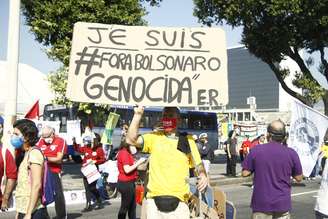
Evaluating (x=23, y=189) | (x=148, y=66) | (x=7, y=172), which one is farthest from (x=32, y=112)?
(x=148, y=66)

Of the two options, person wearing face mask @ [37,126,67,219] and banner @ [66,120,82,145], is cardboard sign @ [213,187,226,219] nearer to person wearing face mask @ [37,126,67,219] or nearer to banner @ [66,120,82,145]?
person wearing face mask @ [37,126,67,219]

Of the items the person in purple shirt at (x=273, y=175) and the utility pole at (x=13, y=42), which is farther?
the utility pole at (x=13, y=42)

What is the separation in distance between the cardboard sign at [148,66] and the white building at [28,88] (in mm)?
18664

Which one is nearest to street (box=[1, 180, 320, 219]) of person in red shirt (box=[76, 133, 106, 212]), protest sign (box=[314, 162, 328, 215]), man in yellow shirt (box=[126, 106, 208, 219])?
person in red shirt (box=[76, 133, 106, 212])

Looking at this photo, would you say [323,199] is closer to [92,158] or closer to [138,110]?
[138,110]

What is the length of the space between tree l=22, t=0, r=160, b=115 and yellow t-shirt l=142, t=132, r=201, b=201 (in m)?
12.1

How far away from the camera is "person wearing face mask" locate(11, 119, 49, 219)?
4.79 metres

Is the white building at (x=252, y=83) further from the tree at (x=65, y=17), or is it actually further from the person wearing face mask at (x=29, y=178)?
the person wearing face mask at (x=29, y=178)

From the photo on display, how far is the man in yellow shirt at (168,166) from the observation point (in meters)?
4.85

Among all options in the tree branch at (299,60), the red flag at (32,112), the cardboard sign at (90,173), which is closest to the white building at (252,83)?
the tree branch at (299,60)

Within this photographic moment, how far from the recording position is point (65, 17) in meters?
17.2

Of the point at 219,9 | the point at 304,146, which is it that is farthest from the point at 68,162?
the point at 304,146

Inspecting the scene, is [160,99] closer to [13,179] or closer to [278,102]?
[13,179]

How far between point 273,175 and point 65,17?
505 inches
